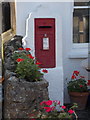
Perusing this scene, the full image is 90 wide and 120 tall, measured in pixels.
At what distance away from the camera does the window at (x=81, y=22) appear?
723cm

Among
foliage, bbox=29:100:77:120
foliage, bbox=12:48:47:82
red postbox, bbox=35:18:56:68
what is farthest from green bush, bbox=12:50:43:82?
red postbox, bbox=35:18:56:68

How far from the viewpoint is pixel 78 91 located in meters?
6.72

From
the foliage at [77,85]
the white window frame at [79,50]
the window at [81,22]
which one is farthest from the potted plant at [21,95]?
the window at [81,22]

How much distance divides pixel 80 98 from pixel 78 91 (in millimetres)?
158

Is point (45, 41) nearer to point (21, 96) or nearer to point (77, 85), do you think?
point (77, 85)

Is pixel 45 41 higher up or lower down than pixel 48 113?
higher up

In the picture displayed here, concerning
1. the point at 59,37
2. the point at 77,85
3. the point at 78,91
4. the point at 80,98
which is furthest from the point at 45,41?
the point at 80,98

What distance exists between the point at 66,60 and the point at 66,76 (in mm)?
354

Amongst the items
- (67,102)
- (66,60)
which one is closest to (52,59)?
(66,60)

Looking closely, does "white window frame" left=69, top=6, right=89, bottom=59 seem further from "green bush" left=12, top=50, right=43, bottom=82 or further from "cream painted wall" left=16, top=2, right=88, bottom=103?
"green bush" left=12, top=50, right=43, bottom=82

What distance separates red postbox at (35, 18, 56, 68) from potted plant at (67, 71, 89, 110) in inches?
22.4

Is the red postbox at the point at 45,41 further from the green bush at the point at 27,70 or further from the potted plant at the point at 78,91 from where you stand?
the green bush at the point at 27,70

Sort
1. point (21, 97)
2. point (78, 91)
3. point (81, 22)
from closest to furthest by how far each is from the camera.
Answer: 1. point (21, 97)
2. point (78, 91)
3. point (81, 22)

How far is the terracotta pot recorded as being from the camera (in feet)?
22.0
